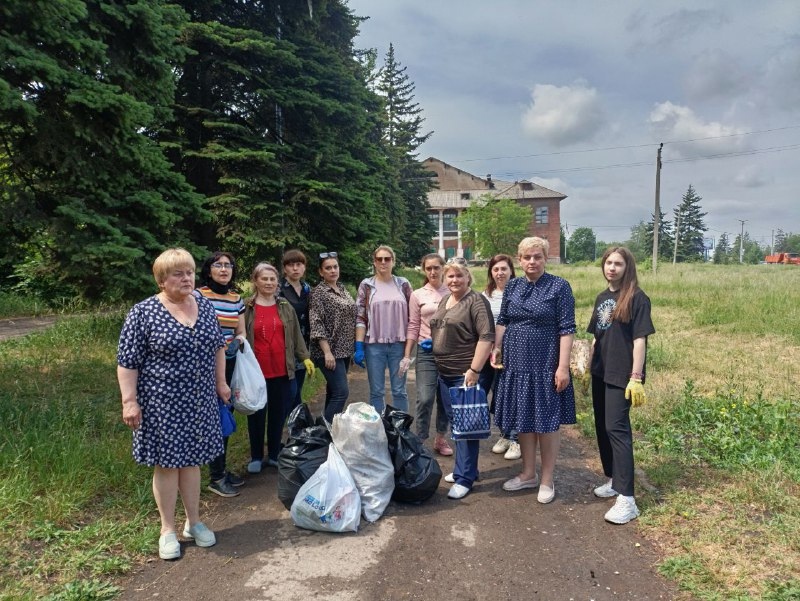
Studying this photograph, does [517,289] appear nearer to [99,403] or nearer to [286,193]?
[99,403]

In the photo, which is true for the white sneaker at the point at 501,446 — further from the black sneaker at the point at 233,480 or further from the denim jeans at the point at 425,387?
the black sneaker at the point at 233,480

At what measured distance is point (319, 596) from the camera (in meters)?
2.83

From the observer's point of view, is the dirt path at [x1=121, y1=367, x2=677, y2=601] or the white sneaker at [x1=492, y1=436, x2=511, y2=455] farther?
the white sneaker at [x1=492, y1=436, x2=511, y2=455]

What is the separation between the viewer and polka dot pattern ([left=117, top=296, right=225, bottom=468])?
302 centimetres

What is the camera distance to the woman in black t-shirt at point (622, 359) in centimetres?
365

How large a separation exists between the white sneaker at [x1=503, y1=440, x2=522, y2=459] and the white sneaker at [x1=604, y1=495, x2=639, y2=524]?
4.43ft

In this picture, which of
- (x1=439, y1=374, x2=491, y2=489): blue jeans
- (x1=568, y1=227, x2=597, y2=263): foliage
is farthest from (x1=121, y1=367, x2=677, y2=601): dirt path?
(x1=568, y1=227, x2=597, y2=263): foliage

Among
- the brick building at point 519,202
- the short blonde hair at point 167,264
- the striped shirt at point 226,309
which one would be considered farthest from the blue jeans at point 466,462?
the brick building at point 519,202

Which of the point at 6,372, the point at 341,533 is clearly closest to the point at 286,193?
the point at 6,372

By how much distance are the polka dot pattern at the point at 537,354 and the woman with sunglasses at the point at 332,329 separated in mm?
1612

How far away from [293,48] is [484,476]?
29.9 feet

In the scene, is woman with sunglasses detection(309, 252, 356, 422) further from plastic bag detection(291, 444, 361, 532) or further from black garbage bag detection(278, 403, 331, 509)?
plastic bag detection(291, 444, 361, 532)

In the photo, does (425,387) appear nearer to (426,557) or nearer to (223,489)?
(426,557)

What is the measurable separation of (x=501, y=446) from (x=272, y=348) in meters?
2.50
